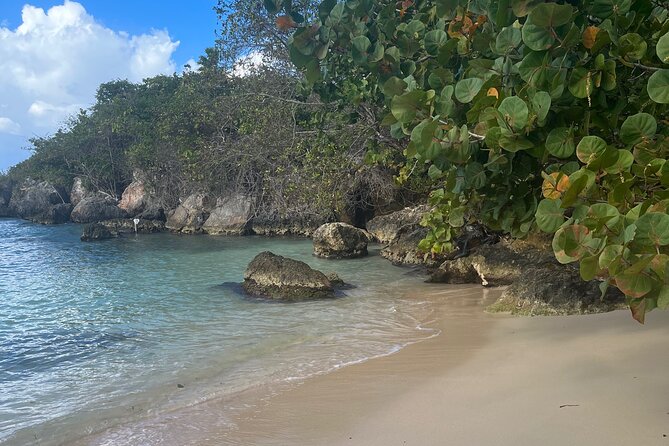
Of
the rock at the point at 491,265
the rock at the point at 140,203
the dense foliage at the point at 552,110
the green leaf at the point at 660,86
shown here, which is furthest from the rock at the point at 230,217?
the green leaf at the point at 660,86

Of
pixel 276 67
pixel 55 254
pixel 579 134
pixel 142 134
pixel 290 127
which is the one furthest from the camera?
pixel 142 134

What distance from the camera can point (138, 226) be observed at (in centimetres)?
2831

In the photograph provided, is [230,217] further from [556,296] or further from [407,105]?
[407,105]

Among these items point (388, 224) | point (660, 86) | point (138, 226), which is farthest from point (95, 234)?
point (660, 86)

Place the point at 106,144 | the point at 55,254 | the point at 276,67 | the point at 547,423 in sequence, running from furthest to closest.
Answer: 1. the point at 106,144
2. the point at 55,254
3. the point at 276,67
4. the point at 547,423

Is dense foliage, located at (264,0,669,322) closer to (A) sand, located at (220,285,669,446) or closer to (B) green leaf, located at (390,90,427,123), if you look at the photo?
(B) green leaf, located at (390,90,427,123)

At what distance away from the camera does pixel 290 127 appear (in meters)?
15.7

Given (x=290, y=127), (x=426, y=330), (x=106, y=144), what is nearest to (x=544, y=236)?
(x=426, y=330)

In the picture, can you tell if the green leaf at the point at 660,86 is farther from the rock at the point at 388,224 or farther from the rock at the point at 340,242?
the rock at the point at 388,224

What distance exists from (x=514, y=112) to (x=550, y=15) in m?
0.43

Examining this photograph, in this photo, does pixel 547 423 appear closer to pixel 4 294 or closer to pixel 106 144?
pixel 4 294

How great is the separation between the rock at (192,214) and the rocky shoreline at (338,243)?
5 centimetres

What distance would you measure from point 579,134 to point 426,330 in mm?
4398

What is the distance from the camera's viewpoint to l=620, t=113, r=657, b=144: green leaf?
7.84 ft
